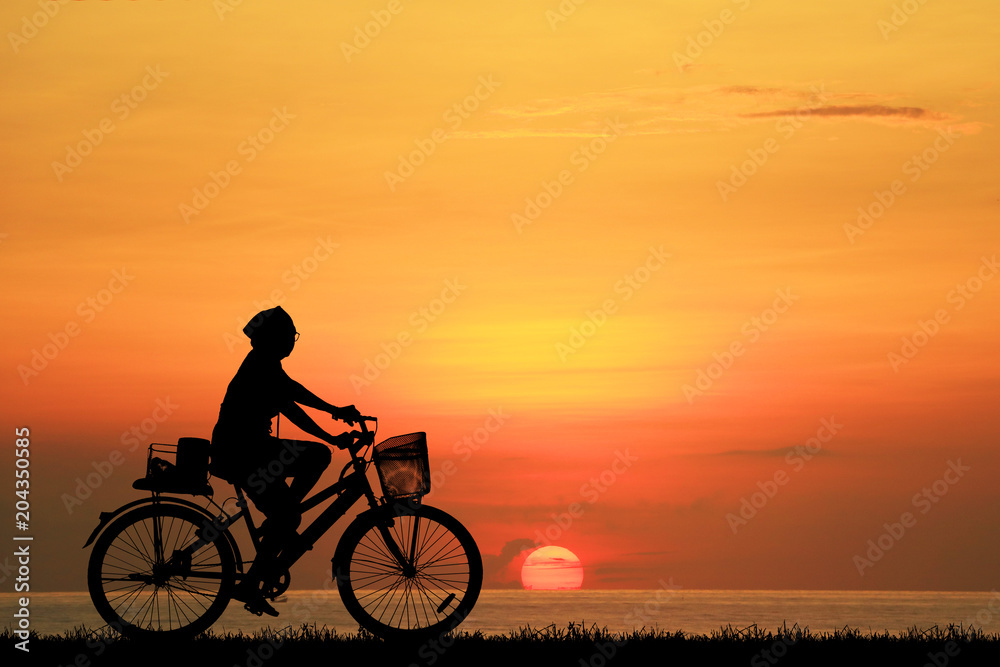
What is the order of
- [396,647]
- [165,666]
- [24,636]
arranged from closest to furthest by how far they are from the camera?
[165,666] < [396,647] < [24,636]

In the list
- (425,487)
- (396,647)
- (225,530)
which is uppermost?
(425,487)

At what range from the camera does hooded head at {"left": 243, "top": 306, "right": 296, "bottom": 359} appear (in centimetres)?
808

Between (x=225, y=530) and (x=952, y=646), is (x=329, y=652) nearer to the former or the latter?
(x=225, y=530)

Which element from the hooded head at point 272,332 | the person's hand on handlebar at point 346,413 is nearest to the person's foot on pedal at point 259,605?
the person's hand on handlebar at point 346,413

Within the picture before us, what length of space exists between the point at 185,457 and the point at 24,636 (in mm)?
2271

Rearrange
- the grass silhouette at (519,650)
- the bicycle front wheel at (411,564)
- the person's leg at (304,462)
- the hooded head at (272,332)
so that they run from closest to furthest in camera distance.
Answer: the grass silhouette at (519,650) < the hooded head at (272,332) < the person's leg at (304,462) < the bicycle front wheel at (411,564)

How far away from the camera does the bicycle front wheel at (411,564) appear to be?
842 centimetres

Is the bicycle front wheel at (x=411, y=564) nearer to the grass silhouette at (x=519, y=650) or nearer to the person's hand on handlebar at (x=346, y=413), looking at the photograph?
the grass silhouette at (x=519, y=650)

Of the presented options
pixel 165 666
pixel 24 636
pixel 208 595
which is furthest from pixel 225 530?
pixel 24 636

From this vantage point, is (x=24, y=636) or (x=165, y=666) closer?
(x=165, y=666)

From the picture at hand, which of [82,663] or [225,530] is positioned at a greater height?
[225,530]

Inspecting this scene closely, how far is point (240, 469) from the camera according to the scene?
816 cm

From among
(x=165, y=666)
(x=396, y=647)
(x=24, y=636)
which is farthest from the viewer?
(x=24, y=636)

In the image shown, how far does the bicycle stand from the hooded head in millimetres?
882
